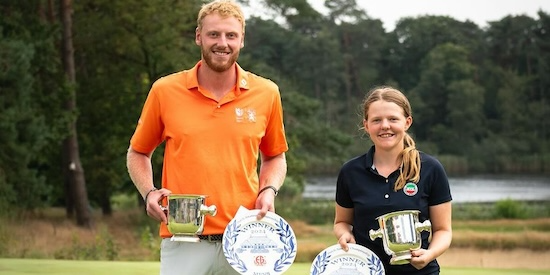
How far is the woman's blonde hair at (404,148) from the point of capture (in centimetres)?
389

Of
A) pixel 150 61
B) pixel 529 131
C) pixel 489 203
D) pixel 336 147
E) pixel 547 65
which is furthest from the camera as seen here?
pixel 547 65

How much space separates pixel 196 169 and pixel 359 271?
2.49 ft

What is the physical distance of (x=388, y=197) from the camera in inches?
154

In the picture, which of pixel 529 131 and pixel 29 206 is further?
pixel 529 131

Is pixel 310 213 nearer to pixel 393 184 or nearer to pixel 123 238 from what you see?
pixel 123 238

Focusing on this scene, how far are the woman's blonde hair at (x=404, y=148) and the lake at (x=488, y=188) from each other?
43013mm

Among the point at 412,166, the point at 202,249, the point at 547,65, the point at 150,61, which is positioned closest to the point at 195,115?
the point at 202,249

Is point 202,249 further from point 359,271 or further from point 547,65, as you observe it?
point 547,65

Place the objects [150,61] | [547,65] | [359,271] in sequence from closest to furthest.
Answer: [359,271] → [150,61] → [547,65]

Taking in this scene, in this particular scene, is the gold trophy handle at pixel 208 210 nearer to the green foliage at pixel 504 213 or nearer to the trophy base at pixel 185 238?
the trophy base at pixel 185 238

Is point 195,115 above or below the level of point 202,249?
above

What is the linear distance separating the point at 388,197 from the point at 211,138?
29.0 inches

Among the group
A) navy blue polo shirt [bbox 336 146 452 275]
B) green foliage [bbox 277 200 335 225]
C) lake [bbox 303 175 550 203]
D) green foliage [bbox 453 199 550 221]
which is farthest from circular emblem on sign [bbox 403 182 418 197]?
lake [bbox 303 175 550 203]

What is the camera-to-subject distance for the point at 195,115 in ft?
13.1
